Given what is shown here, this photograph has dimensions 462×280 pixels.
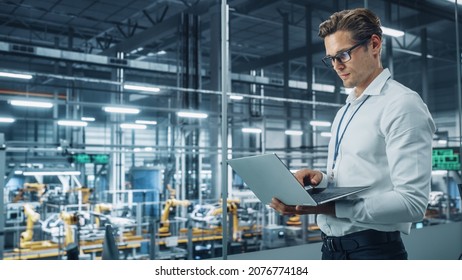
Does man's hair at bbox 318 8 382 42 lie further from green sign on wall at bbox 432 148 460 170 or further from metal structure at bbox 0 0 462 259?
green sign on wall at bbox 432 148 460 170

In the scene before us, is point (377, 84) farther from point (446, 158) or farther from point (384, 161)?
point (446, 158)

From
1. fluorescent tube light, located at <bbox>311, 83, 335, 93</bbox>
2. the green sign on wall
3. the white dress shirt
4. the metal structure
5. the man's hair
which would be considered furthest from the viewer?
fluorescent tube light, located at <bbox>311, 83, 335, 93</bbox>

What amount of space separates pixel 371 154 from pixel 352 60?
277 millimetres

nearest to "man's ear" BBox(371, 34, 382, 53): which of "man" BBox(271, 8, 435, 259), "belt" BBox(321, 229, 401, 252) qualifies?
"man" BBox(271, 8, 435, 259)

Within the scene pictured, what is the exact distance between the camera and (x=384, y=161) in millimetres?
1285

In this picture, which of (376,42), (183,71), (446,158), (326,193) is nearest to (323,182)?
(326,193)

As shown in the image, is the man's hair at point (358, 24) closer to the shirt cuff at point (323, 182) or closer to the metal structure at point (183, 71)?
the shirt cuff at point (323, 182)

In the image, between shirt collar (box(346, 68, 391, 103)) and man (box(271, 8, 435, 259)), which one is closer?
man (box(271, 8, 435, 259))

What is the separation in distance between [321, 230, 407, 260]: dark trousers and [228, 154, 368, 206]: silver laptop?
163mm

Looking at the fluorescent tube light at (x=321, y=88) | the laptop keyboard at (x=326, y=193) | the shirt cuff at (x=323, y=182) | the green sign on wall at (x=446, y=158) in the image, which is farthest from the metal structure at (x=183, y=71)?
the laptop keyboard at (x=326, y=193)

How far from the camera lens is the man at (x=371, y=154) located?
1.16 m

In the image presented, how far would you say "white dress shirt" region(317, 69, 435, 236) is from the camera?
1.16 m

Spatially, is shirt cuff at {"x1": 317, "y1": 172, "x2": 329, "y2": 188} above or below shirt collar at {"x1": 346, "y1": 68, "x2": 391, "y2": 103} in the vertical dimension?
below
